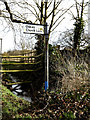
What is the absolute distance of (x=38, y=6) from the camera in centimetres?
730

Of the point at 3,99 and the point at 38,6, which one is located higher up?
the point at 38,6

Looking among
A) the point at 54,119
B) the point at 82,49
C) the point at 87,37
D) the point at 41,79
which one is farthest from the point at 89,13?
the point at 54,119

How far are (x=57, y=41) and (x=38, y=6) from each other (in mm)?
2194

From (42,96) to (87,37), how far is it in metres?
5.32

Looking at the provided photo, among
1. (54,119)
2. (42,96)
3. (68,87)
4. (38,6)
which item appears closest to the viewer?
(54,119)

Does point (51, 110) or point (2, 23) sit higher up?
point (2, 23)

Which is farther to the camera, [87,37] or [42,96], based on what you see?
[87,37]

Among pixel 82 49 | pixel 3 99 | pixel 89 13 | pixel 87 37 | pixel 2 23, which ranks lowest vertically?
pixel 3 99

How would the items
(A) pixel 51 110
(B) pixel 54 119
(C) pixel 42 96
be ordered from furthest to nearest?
(C) pixel 42 96 < (A) pixel 51 110 < (B) pixel 54 119

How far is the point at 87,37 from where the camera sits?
8.05m

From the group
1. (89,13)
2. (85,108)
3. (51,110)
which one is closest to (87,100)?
(85,108)

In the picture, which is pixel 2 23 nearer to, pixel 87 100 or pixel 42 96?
pixel 42 96

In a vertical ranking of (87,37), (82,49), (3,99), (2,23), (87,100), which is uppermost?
(2,23)

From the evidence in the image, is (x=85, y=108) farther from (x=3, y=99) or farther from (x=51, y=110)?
(x=3, y=99)
